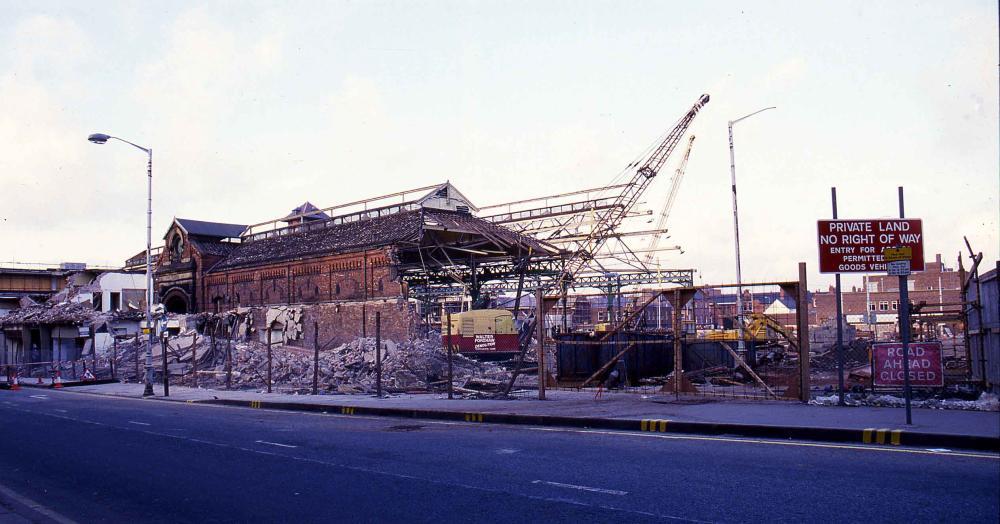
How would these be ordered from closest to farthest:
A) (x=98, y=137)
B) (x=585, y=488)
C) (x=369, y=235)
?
(x=585, y=488), (x=98, y=137), (x=369, y=235)

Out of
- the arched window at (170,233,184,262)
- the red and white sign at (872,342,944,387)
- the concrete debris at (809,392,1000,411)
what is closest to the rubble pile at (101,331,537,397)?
the concrete debris at (809,392,1000,411)

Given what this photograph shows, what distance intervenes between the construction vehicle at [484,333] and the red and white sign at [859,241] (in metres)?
25.9

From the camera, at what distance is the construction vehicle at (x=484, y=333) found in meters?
41.5

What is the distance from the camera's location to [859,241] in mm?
16438

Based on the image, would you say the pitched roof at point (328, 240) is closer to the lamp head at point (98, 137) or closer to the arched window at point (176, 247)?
the arched window at point (176, 247)

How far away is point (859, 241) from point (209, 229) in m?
60.5

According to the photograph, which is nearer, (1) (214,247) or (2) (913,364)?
(2) (913,364)

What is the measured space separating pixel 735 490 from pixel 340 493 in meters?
4.59

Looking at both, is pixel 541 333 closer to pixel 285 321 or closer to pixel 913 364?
pixel 913 364

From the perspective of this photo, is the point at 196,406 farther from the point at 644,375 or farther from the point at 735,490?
the point at 735,490

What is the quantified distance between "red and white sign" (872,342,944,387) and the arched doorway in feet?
191

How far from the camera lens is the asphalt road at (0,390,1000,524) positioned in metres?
8.46

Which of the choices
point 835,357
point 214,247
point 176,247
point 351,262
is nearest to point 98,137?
point 351,262

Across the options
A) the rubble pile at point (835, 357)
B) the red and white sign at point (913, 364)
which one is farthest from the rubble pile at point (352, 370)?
the rubble pile at point (835, 357)
